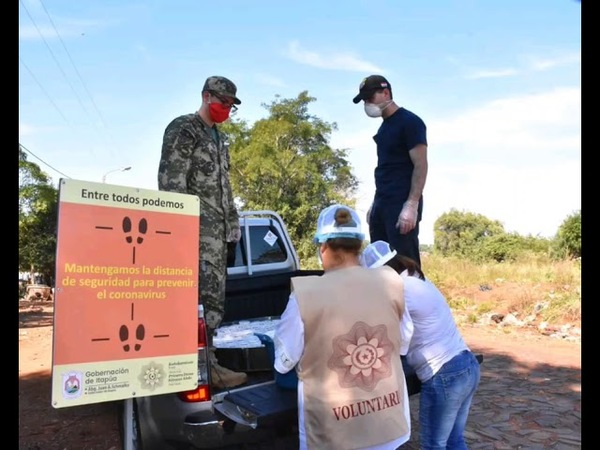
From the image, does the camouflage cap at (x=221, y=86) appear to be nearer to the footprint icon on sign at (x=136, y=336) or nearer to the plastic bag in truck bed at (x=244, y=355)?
the plastic bag in truck bed at (x=244, y=355)

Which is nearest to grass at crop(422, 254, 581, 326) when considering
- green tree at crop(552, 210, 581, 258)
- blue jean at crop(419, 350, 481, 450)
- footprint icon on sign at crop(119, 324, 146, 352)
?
green tree at crop(552, 210, 581, 258)

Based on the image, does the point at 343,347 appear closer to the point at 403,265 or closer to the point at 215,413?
the point at 403,265

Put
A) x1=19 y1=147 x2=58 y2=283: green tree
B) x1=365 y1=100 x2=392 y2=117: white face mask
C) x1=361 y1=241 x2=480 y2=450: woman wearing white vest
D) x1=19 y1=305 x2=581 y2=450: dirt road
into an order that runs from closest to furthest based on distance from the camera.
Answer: x1=361 y1=241 x2=480 y2=450: woman wearing white vest < x1=365 y1=100 x2=392 y2=117: white face mask < x1=19 y1=305 x2=581 y2=450: dirt road < x1=19 y1=147 x2=58 y2=283: green tree

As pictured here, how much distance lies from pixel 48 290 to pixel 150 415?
67.2 ft

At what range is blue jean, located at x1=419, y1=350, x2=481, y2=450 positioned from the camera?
2846mm

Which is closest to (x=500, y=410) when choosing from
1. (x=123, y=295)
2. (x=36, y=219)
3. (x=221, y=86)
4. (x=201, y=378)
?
(x=201, y=378)

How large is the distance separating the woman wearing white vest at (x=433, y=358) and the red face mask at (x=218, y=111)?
1553 mm

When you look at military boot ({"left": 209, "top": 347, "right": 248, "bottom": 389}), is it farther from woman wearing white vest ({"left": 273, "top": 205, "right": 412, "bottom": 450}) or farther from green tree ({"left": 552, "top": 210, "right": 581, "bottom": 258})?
green tree ({"left": 552, "top": 210, "right": 581, "bottom": 258})

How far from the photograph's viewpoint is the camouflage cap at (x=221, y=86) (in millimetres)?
3703

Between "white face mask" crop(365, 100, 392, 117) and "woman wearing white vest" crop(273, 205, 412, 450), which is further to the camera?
"white face mask" crop(365, 100, 392, 117)

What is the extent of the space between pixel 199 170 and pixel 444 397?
2.08 metres

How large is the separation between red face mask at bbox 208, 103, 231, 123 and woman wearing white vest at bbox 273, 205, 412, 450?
1.64m

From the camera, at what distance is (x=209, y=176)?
3.70 m

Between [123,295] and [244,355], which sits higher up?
[123,295]
